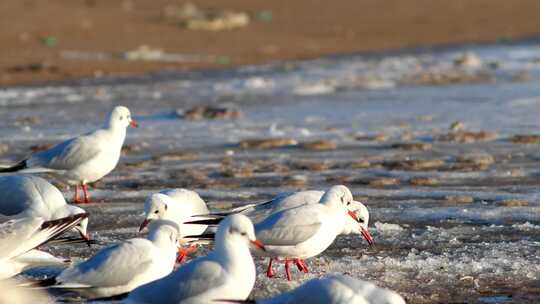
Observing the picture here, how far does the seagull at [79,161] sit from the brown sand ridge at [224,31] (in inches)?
558

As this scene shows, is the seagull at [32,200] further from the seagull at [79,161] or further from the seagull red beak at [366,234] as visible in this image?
the seagull red beak at [366,234]

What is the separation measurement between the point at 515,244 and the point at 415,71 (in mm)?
17966

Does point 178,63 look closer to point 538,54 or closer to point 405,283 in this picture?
point 538,54

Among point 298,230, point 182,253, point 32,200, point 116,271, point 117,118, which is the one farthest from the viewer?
point 117,118

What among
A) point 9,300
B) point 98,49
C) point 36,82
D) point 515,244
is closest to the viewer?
point 9,300

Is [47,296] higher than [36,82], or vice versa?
[47,296]

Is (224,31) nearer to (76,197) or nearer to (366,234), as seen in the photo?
(76,197)

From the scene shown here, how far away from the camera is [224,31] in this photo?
37812mm

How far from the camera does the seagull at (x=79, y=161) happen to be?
33.6 feet

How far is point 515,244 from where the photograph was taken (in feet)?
25.5

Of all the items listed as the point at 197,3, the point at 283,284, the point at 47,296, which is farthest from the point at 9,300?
the point at 197,3

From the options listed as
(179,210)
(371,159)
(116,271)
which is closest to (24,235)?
(116,271)

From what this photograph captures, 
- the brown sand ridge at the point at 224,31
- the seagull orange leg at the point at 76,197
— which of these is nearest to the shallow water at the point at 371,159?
the seagull orange leg at the point at 76,197

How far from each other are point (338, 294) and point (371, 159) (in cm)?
672
